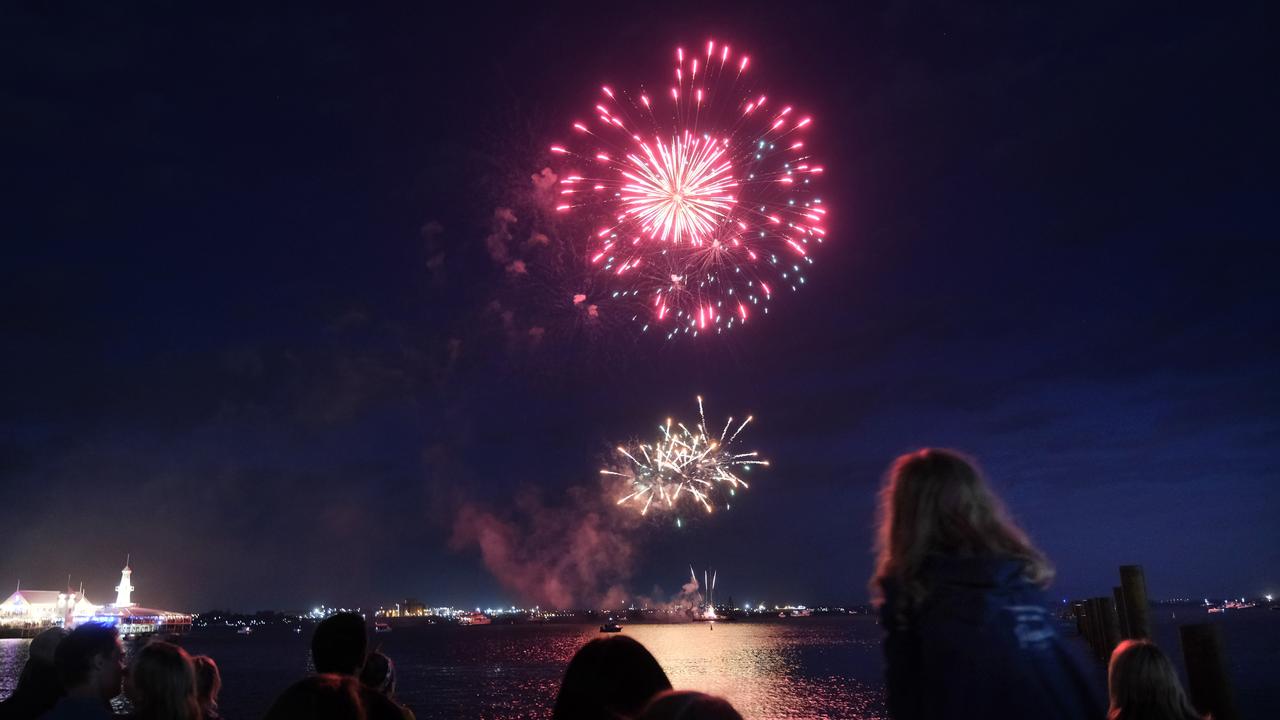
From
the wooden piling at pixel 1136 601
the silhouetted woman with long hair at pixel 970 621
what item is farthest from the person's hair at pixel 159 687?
the wooden piling at pixel 1136 601

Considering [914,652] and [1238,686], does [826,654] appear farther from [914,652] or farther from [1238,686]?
[914,652]

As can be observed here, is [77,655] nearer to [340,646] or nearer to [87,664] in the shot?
[87,664]

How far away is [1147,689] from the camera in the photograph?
18.3 feet

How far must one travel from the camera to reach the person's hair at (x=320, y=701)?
3668 mm

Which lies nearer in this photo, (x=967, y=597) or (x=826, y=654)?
(x=967, y=597)

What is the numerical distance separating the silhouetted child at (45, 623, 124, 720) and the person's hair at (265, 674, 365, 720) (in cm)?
277

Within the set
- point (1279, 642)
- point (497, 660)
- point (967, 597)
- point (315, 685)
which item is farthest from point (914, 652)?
point (1279, 642)

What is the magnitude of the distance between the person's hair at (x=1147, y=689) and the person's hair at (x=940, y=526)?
8.16 feet

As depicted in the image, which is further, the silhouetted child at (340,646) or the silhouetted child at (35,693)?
the silhouetted child at (35,693)

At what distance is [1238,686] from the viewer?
5947 centimetres

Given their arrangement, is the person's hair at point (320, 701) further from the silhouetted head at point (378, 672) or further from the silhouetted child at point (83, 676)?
the silhouetted head at point (378, 672)

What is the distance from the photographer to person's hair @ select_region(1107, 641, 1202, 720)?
5.56 meters

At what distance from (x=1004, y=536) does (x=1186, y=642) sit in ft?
28.2

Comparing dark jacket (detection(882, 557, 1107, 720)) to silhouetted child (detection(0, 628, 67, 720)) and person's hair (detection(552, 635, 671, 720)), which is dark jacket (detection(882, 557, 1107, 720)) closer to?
person's hair (detection(552, 635, 671, 720))
